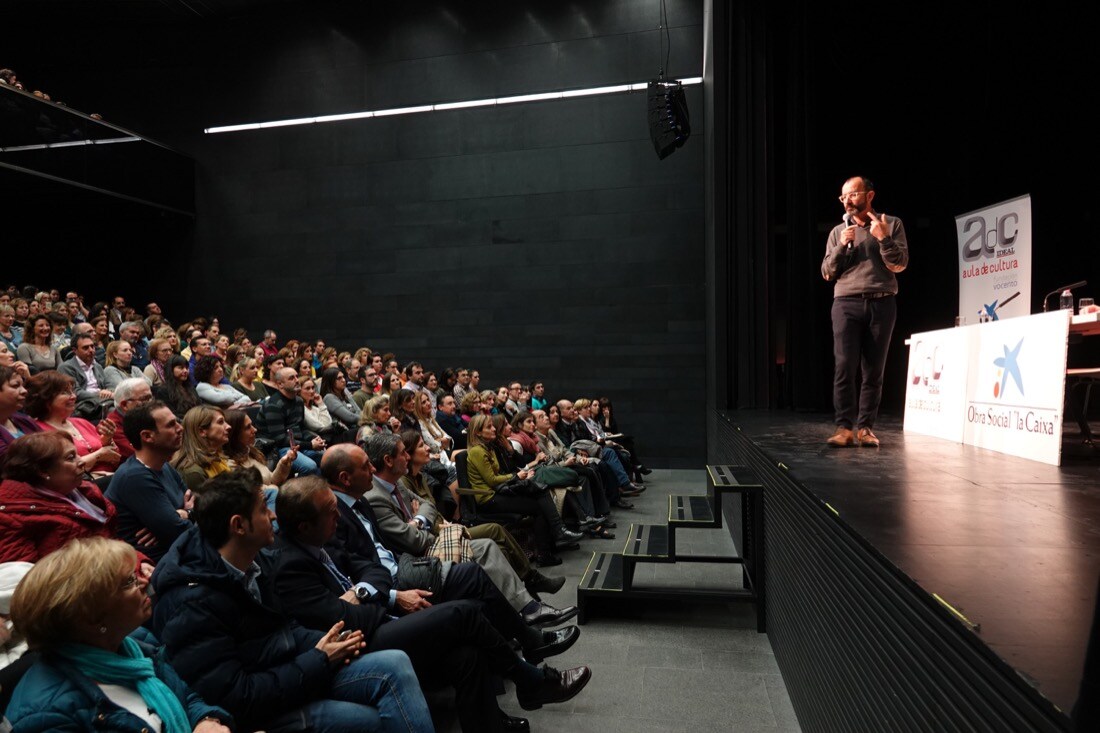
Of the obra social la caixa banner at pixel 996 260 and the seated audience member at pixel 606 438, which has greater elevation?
the obra social la caixa banner at pixel 996 260

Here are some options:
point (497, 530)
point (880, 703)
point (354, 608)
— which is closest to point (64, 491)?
point (354, 608)

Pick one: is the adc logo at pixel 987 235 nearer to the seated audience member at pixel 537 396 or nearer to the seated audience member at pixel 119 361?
the seated audience member at pixel 537 396

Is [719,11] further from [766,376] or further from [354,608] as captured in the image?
[354,608]

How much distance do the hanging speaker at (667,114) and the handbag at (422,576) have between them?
5.78m

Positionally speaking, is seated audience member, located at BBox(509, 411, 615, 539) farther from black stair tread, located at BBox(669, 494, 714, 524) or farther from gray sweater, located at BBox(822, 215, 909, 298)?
gray sweater, located at BBox(822, 215, 909, 298)

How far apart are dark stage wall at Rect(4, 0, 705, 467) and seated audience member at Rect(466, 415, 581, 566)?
5.36 m

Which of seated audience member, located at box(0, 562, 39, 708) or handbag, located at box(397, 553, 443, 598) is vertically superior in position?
seated audience member, located at box(0, 562, 39, 708)

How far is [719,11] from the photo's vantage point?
21.6ft

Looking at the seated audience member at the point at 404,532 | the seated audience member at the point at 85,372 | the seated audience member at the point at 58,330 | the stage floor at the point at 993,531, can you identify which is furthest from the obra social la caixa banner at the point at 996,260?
the seated audience member at the point at 58,330

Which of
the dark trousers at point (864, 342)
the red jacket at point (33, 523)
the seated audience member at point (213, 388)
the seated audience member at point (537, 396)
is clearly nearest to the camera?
the red jacket at point (33, 523)

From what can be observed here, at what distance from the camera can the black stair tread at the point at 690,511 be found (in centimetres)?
365

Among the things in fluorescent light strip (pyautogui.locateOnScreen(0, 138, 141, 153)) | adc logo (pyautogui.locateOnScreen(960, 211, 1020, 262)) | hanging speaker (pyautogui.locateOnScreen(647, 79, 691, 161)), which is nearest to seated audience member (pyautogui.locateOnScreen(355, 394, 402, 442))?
hanging speaker (pyautogui.locateOnScreen(647, 79, 691, 161))

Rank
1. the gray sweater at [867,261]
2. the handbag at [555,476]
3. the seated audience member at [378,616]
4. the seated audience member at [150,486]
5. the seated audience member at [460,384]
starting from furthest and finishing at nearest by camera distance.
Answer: the seated audience member at [460,384], the handbag at [555,476], the gray sweater at [867,261], the seated audience member at [150,486], the seated audience member at [378,616]

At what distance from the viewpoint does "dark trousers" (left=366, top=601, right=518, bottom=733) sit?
2.19 metres
